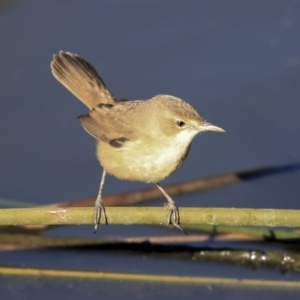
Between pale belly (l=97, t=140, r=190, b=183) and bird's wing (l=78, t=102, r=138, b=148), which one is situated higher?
bird's wing (l=78, t=102, r=138, b=148)

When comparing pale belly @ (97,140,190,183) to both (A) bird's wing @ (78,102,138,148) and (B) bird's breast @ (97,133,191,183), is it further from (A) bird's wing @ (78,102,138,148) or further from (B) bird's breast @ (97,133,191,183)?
(A) bird's wing @ (78,102,138,148)

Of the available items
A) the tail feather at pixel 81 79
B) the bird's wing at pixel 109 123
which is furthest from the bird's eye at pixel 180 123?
the tail feather at pixel 81 79

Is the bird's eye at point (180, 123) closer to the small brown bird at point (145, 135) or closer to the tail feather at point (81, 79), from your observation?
the small brown bird at point (145, 135)

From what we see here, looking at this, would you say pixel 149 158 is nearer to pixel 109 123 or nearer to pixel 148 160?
pixel 148 160

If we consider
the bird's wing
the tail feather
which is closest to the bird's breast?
the bird's wing

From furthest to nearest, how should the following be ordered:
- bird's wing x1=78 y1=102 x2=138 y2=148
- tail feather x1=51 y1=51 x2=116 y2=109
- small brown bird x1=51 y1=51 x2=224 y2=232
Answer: tail feather x1=51 y1=51 x2=116 y2=109
bird's wing x1=78 y1=102 x2=138 y2=148
small brown bird x1=51 y1=51 x2=224 y2=232

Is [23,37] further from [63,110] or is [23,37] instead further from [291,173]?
[291,173]
